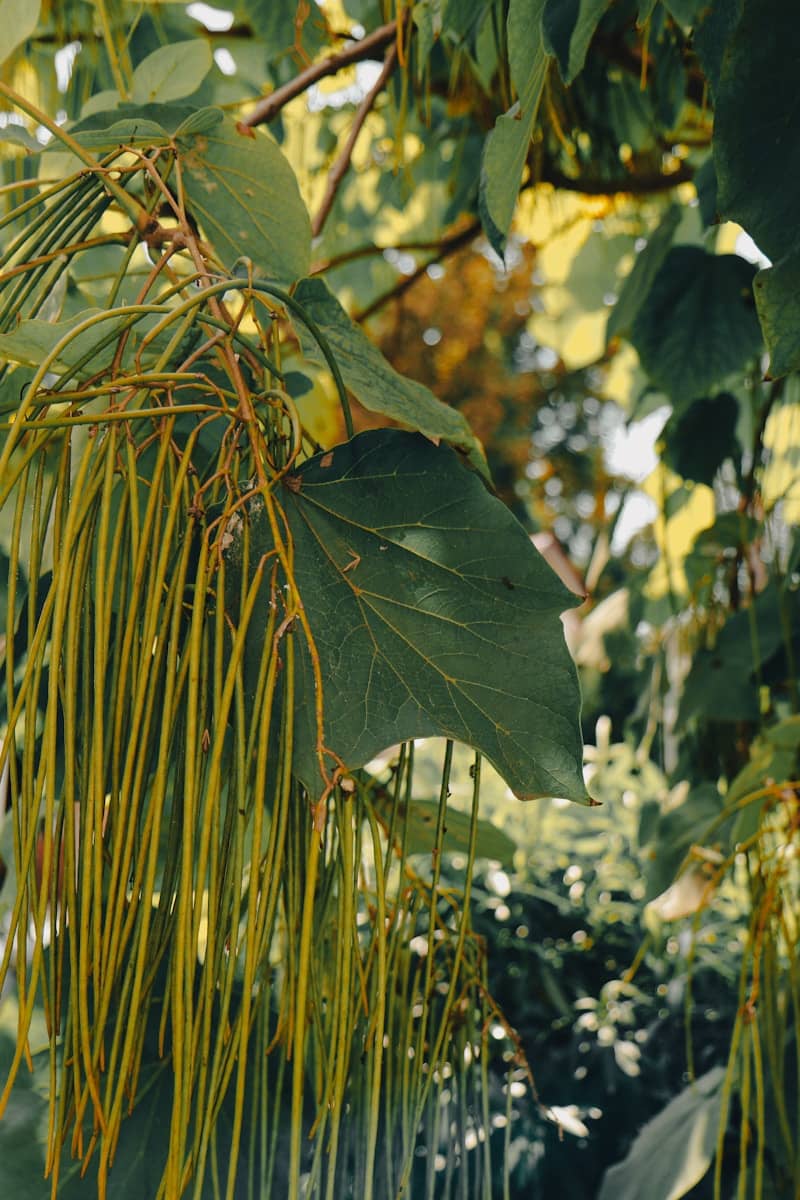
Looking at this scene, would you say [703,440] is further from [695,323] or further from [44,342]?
[44,342]

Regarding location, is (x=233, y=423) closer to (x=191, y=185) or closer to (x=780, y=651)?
(x=191, y=185)

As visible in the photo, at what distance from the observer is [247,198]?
0.41 m

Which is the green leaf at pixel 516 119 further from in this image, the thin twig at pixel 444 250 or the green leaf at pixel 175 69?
the thin twig at pixel 444 250

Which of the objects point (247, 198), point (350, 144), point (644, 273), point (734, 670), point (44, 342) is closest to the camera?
point (44, 342)

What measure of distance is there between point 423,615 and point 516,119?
0.59ft

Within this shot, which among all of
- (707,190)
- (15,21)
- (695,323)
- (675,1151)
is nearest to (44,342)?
(15,21)

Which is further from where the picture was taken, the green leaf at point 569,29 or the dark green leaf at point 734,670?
the dark green leaf at point 734,670

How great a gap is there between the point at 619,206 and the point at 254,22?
1.73 ft

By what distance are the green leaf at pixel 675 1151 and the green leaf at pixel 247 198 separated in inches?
22.7

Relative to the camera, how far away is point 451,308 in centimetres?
442

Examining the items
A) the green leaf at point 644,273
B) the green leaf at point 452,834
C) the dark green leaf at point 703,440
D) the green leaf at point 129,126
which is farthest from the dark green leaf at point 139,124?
the dark green leaf at point 703,440

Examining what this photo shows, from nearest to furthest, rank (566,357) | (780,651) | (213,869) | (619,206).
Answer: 1. (213,869)
2. (780,651)
3. (619,206)
4. (566,357)

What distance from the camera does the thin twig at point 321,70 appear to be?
538 millimetres

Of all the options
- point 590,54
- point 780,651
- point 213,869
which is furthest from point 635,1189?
point 590,54
